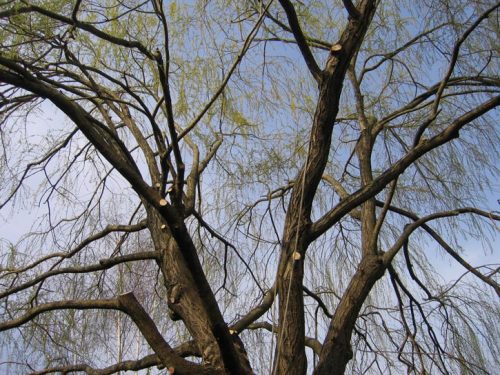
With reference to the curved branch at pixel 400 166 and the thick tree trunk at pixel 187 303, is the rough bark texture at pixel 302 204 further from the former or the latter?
the thick tree trunk at pixel 187 303

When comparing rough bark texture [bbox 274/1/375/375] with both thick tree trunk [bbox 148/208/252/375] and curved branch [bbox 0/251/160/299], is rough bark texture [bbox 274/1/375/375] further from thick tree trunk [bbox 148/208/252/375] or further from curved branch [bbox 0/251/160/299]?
curved branch [bbox 0/251/160/299]

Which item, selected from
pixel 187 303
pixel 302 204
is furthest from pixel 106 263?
pixel 302 204

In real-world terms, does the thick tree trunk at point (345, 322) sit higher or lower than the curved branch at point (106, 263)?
lower

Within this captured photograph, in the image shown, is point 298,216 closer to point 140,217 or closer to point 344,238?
point 344,238

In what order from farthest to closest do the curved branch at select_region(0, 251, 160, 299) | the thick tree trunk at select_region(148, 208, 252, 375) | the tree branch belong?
the curved branch at select_region(0, 251, 160, 299)
the thick tree trunk at select_region(148, 208, 252, 375)
the tree branch

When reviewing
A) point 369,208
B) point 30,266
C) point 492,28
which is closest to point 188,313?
point 369,208

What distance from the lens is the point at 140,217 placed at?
4375 millimetres

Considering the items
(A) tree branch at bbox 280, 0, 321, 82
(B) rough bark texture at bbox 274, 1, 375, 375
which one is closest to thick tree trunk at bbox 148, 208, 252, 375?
(B) rough bark texture at bbox 274, 1, 375, 375

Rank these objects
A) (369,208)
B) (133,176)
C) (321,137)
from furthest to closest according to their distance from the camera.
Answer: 1. (369,208)
2. (321,137)
3. (133,176)

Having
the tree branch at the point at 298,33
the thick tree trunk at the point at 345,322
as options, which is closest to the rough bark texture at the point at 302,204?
the tree branch at the point at 298,33

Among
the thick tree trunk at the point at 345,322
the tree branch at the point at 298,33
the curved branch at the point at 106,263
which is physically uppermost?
the tree branch at the point at 298,33

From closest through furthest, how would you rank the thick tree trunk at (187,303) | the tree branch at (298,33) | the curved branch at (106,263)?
the tree branch at (298,33) < the thick tree trunk at (187,303) < the curved branch at (106,263)

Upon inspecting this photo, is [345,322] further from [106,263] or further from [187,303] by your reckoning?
[106,263]

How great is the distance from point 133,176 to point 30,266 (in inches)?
73.6
